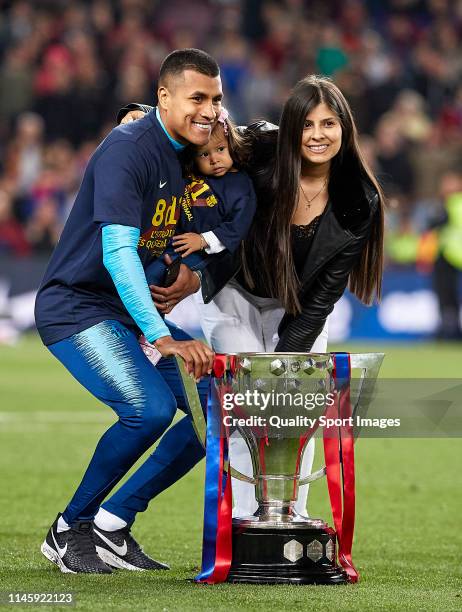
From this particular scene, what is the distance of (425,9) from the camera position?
22.4m

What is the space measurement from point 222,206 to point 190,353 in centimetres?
85

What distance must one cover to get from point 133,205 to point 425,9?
18.4 metres

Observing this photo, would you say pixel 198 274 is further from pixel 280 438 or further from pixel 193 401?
pixel 280 438

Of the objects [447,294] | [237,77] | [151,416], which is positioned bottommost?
[151,416]

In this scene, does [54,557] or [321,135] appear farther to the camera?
[321,135]

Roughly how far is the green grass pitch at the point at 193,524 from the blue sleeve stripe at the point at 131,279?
0.94 metres

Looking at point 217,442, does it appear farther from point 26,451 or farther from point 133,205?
point 26,451

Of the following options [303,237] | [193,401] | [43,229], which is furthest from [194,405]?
[43,229]

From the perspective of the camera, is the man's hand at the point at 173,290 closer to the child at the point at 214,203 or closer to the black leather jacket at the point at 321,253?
the child at the point at 214,203

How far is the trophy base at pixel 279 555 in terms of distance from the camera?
4.97m

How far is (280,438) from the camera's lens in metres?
4.97

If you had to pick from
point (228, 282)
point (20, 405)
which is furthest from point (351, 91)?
point (228, 282)

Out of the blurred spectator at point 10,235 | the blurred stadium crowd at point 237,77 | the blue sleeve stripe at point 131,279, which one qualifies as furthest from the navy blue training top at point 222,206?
the blurred spectator at point 10,235

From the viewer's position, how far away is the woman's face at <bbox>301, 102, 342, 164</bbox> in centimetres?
540
